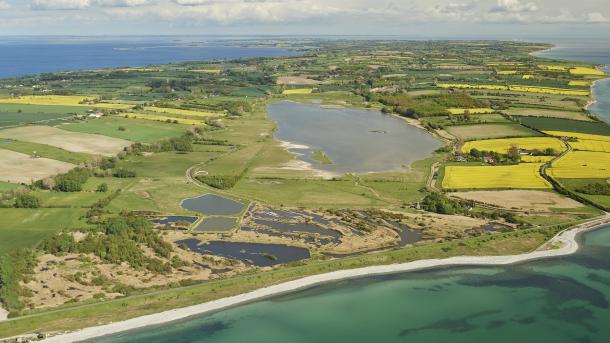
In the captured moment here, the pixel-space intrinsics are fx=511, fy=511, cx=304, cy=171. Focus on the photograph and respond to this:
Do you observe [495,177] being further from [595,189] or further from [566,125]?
[566,125]

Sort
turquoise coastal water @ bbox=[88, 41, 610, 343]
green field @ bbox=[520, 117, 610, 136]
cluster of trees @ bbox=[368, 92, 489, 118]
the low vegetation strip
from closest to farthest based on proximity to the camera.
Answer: turquoise coastal water @ bbox=[88, 41, 610, 343] → the low vegetation strip → green field @ bbox=[520, 117, 610, 136] → cluster of trees @ bbox=[368, 92, 489, 118]

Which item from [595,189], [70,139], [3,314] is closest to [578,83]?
[595,189]

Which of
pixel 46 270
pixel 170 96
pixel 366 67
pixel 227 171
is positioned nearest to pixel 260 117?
pixel 170 96

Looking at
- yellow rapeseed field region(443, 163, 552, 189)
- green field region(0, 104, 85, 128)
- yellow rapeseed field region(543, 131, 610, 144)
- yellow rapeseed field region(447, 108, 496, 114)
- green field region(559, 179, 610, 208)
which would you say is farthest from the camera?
yellow rapeseed field region(447, 108, 496, 114)

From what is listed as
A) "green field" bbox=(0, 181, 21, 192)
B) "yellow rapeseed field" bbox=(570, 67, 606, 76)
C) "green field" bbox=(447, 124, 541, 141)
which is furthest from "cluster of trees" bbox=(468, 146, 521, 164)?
"yellow rapeseed field" bbox=(570, 67, 606, 76)

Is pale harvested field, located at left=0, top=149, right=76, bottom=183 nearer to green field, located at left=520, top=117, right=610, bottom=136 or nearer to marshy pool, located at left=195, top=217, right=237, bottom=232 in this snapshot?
marshy pool, located at left=195, top=217, right=237, bottom=232

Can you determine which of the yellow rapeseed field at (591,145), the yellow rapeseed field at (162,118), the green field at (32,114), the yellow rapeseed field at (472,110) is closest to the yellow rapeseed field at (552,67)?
the yellow rapeseed field at (472,110)

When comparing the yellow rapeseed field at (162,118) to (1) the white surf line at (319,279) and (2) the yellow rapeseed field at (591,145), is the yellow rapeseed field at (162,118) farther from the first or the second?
(1) the white surf line at (319,279)

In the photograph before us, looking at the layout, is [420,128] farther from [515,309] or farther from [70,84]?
[70,84]
